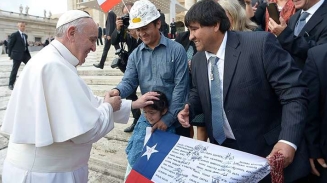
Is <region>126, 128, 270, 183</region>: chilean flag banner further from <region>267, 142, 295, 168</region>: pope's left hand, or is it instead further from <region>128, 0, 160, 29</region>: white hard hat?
<region>128, 0, 160, 29</region>: white hard hat

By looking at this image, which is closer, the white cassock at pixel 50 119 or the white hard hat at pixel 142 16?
the white cassock at pixel 50 119

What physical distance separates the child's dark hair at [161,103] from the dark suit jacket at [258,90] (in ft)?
2.11

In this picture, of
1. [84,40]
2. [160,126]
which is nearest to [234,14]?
[160,126]

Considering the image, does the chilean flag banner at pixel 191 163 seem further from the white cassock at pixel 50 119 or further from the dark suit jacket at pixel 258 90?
the white cassock at pixel 50 119

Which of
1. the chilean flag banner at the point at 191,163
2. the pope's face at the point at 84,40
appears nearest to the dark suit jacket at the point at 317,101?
the chilean flag banner at the point at 191,163

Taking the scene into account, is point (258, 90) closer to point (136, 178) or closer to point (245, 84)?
point (245, 84)

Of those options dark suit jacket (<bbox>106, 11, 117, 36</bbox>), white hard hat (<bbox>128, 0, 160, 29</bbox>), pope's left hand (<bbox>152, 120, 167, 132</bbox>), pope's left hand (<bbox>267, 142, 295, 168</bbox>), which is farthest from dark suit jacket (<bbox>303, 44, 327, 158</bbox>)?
dark suit jacket (<bbox>106, 11, 117, 36</bbox>)

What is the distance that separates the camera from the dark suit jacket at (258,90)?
1.76m

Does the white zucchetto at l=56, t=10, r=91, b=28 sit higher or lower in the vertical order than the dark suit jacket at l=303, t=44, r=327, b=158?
higher

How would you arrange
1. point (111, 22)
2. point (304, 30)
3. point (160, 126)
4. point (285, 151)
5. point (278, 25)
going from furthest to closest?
point (111, 22) → point (304, 30) → point (160, 126) → point (278, 25) → point (285, 151)

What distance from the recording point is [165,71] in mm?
2504

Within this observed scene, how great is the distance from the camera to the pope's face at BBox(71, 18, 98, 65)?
6.33 feet

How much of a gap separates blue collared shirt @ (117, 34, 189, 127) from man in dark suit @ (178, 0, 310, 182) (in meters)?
0.45

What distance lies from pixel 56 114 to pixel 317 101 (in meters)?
1.68
